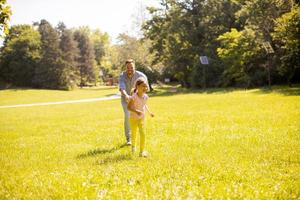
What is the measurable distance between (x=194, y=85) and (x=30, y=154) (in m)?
36.0

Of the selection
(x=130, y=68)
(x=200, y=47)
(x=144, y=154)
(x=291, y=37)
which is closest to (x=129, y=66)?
(x=130, y=68)

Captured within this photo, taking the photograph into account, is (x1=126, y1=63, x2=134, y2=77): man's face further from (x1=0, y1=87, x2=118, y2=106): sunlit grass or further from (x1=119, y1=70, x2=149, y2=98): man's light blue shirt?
(x1=0, y1=87, x2=118, y2=106): sunlit grass

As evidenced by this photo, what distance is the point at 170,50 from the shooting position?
150ft

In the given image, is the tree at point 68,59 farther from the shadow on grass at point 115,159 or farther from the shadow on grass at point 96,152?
the shadow on grass at point 115,159

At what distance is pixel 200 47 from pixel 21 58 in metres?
43.6

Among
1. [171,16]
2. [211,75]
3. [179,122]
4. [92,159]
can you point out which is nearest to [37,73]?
[171,16]

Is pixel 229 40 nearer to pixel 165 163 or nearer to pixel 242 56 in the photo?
pixel 242 56

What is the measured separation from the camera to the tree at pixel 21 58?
6962 cm

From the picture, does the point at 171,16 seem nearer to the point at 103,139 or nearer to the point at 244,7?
the point at 244,7

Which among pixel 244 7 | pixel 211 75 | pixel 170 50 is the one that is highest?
pixel 244 7

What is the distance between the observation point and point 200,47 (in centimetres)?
4469

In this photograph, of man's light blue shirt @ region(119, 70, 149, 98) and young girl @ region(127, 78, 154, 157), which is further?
man's light blue shirt @ region(119, 70, 149, 98)

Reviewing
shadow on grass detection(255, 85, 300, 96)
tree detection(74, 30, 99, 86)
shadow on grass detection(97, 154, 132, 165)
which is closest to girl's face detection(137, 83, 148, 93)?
shadow on grass detection(97, 154, 132, 165)

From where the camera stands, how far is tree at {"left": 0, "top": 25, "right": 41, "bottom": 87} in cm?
6962
